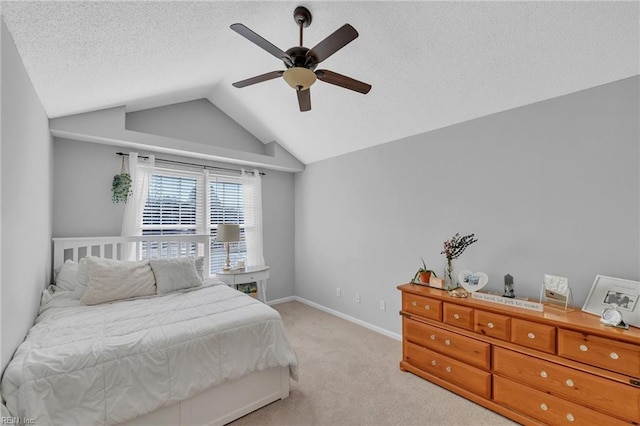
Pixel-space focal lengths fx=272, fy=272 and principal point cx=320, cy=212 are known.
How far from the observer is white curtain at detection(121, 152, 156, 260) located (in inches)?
124

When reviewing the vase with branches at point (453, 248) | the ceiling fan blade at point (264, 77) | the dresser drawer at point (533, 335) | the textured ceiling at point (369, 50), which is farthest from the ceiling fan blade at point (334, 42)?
the dresser drawer at point (533, 335)

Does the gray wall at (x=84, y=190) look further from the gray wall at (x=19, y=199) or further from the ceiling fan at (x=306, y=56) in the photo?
the ceiling fan at (x=306, y=56)

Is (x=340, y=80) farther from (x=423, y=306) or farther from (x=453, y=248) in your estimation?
(x=423, y=306)

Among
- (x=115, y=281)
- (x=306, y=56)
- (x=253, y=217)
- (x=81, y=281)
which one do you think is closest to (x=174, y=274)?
(x=115, y=281)

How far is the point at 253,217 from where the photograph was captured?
4.30 metres

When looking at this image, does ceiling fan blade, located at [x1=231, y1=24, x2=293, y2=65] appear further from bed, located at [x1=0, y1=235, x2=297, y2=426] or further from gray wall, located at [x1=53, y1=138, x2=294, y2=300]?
gray wall, located at [x1=53, y1=138, x2=294, y2=300]

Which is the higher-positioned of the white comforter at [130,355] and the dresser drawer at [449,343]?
the white comforter at [130,355]

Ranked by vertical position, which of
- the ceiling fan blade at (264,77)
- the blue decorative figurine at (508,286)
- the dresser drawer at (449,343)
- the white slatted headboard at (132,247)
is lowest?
the dresser drawer at (449,343)

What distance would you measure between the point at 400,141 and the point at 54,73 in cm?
306

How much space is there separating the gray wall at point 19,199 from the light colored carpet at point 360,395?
1.50 meters

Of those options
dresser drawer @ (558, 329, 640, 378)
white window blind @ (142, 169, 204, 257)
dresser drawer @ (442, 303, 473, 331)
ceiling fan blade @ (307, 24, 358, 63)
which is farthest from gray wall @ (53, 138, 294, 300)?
dresser drawer @ (558, 329, 640, 378)

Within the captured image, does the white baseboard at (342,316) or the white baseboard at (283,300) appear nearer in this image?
the white baseboard at (342,316)

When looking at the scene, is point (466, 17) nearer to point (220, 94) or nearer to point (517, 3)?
point (517, 3)

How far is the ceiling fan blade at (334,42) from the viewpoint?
1.45 metres
